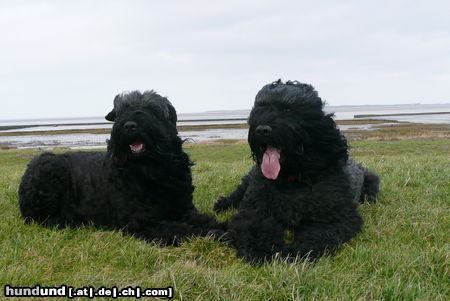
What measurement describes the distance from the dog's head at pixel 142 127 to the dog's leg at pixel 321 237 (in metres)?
2.33

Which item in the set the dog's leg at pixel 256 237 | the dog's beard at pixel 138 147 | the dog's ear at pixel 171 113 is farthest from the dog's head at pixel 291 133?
the dog's beard at pixel 138 147

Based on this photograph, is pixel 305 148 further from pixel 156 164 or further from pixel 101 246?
pixel 101 246

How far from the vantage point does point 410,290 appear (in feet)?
12.8

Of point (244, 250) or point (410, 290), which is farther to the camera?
point (244, 250)

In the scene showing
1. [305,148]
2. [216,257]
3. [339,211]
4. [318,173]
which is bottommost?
[216,257]

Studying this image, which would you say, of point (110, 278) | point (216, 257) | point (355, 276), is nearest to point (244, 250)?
point (216, 257)

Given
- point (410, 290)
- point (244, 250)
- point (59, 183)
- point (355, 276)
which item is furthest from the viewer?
point (59, 183)

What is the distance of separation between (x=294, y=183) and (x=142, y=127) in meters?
2.26

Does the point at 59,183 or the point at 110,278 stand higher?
the point at 59,183

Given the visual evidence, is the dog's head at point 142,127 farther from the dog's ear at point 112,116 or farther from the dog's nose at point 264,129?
the dog's nose at point 264,129

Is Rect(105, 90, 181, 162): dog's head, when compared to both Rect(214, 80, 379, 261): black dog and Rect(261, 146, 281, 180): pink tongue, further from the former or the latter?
Rect(261, 146, 281, 180): pink tongue

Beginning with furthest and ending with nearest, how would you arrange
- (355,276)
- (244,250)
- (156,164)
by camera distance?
(156,164) → (244,250) → (355,276)

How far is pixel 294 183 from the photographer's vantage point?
5711mm

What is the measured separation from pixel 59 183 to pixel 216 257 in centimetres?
328
